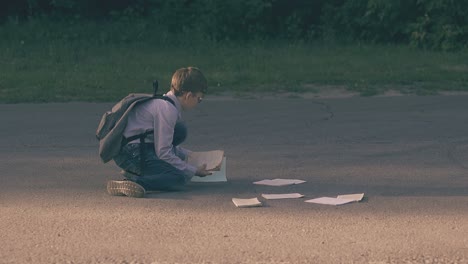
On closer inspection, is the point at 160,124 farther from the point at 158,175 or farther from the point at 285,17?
the point at 285,17

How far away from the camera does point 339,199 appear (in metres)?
7.65

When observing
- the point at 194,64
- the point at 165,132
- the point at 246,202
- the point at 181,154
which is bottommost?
the point at 194,64

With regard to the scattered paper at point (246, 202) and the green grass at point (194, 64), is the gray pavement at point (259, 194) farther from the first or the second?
the green grass at point (194, 64)

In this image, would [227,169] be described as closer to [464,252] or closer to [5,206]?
[5,206]

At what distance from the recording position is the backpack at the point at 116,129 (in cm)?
784

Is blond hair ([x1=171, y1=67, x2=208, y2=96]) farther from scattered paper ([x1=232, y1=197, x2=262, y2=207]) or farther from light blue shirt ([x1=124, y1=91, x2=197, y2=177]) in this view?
scattered paper ([x1=232, y1=197, x2=262, y2=207])

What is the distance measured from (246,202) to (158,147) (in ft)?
2.86

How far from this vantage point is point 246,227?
6.75 meters

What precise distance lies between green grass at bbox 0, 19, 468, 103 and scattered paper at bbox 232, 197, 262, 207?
6887 millimetres

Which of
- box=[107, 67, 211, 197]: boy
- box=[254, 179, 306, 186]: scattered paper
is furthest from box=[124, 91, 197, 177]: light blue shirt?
box=[254, 179, 306, 186]: scattered paper

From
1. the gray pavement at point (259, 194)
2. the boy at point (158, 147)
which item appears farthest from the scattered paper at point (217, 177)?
the boy at point (158, 147)

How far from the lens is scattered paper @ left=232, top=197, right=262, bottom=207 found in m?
7.44

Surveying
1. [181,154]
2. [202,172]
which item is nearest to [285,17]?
[181,154]

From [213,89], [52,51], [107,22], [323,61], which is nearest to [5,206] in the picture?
[213,89]
